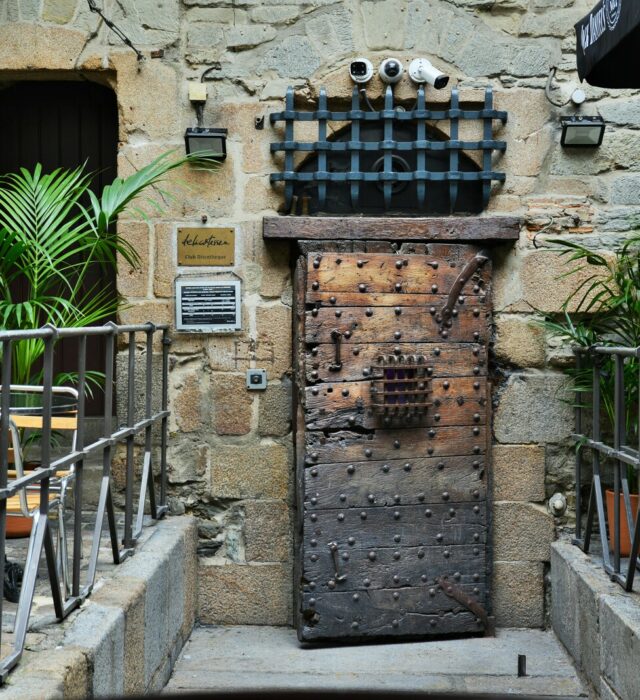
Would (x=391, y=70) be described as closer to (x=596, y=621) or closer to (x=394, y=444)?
(x=394, y=444)

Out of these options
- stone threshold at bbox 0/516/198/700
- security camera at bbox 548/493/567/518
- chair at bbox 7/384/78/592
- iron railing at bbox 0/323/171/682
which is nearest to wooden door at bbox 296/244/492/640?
security camera at bbox 548/493/567/518

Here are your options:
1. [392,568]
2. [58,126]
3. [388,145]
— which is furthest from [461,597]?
[58,126]

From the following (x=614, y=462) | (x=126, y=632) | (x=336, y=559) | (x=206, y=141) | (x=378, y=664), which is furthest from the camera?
(x=206, y=141)

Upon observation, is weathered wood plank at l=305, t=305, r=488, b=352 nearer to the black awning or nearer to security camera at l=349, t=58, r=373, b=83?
security camera at l=349, t=58, r=373, b=83

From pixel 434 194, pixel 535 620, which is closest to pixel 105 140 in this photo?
pixel 434 194

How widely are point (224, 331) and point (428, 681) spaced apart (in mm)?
1890

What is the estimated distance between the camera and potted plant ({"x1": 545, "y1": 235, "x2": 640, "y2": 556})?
175 inches

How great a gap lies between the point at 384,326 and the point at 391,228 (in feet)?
1.57

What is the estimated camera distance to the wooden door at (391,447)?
4699 millimetres

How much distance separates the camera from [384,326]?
15.6 ft

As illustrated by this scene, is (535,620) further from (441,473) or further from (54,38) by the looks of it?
(54,38)

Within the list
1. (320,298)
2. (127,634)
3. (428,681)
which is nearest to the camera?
(127,634)

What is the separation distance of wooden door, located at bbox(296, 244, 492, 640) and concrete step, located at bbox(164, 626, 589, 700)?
13cm

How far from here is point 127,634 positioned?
3.21 m
